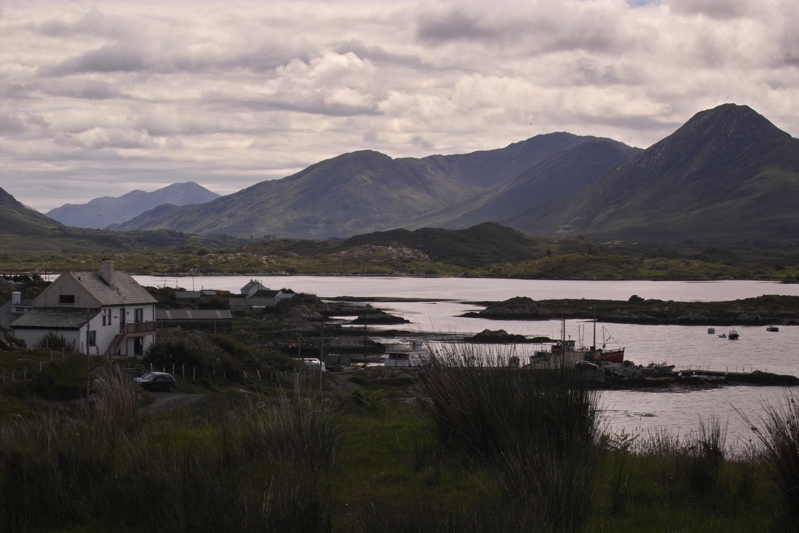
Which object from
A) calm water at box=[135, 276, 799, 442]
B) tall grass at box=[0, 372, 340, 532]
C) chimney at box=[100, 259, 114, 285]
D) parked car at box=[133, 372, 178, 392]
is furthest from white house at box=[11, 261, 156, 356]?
tall grass at box=[0, 372, 340, 532]

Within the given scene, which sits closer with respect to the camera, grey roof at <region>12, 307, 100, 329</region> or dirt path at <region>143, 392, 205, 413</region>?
dirt path at <region>143, 392, 205, 413</region>

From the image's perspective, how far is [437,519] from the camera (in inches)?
343

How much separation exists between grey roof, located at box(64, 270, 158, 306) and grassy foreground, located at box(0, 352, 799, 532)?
3093cm

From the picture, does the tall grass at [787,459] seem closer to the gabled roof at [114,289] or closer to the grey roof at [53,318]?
the grey roof at [53,318]

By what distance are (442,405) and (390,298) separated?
137635 millimetres

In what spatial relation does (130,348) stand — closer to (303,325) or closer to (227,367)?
(227,367)

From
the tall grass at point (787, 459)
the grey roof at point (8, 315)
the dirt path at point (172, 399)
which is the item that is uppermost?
the tall grass at point (787, 459)

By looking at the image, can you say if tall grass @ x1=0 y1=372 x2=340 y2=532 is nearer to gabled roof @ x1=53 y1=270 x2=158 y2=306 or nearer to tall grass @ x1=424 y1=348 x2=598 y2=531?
tall grass @ x1=424 y1=348 x2=598 y2=531

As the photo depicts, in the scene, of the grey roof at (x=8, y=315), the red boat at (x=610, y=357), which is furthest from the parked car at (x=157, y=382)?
the red boat at (x=610, y=357)

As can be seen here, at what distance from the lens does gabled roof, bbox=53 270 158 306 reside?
43969 millimetres

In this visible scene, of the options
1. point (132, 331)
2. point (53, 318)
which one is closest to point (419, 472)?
point (132, 331)

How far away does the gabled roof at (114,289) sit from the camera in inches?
1731

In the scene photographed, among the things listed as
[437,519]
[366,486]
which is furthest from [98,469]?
[437,519]

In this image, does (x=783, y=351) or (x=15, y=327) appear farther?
(x=783, y=351)
